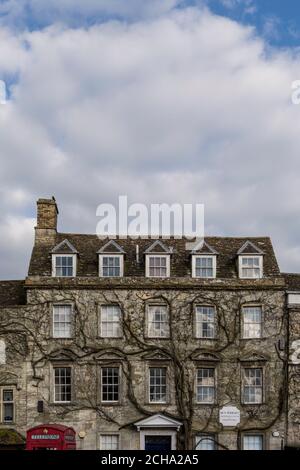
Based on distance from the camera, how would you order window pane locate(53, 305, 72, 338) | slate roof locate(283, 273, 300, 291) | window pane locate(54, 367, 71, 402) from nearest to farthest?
window pane locate(54, 367, 71, 402) → window pane locate(53, 305, 72, 338) → slate roof locate(283, 273, 300, 291)

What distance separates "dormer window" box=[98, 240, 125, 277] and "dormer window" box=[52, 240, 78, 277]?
1326mm

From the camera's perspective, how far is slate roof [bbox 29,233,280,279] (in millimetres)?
36625

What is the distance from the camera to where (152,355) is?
115 feet

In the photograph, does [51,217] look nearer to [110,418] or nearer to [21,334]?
[21,334]

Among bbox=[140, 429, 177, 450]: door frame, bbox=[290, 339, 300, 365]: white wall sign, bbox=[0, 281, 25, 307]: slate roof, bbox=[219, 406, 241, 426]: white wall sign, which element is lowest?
bbox=[140, 429, 177, 450]: door frame

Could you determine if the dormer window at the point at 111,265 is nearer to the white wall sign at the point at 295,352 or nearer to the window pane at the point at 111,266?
the window pane at the point at 111,266

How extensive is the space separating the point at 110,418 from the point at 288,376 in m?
8.67

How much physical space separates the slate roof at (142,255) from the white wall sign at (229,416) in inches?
251

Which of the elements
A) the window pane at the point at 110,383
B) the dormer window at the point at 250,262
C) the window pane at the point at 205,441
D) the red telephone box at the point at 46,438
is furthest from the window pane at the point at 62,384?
the dormer window at the point at 250,262

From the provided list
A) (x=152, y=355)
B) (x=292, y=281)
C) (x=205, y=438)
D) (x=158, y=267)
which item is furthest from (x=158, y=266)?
(x=205, y=438)

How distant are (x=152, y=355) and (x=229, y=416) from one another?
4631mm

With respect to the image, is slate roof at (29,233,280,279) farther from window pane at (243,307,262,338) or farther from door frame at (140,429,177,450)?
door frame at (140,429,177,450)

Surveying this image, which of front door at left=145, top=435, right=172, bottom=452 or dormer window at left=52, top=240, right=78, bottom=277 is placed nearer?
front door at left=145, top=435, right=172, bottom=452

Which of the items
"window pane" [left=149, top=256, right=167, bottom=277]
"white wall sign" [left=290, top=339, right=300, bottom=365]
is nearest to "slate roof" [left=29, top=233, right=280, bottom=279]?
"window pane" [left=149, top=256, right=167, bottom=277]
